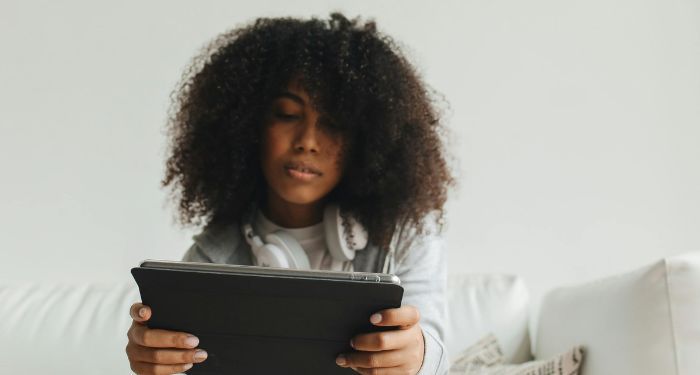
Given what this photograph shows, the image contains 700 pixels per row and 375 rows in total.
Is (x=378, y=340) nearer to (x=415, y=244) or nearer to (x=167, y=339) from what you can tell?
(x=167, y=339)

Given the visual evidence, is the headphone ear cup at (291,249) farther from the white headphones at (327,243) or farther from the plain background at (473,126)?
the plain background at (473,126)

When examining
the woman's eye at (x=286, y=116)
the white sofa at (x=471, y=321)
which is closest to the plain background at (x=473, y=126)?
the white sofa at (x=471, y=321)

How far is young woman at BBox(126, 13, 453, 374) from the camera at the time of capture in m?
1.22

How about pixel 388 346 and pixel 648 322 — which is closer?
pixel 388 346

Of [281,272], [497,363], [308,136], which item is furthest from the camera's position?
[497,363]

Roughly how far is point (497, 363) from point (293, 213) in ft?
1.82

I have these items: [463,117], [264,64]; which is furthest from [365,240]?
[463,117]

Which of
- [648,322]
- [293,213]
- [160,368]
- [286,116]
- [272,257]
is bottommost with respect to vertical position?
[160,368]

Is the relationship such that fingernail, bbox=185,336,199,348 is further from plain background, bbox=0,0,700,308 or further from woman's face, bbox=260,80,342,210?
plain background, bbox=0,0,700,308

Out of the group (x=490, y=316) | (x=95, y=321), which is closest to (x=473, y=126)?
(x=490, y=316)

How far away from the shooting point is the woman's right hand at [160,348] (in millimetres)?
937

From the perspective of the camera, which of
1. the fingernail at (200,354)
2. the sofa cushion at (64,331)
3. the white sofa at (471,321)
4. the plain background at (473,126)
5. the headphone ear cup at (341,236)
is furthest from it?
the plain background at (473,126)

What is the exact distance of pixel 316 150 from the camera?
3.91 ft

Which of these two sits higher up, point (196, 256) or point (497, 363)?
point (196, 256)
